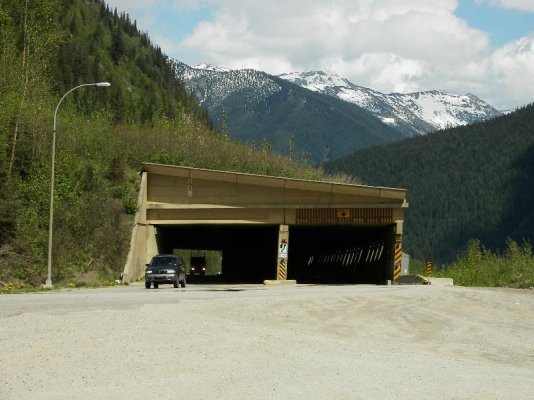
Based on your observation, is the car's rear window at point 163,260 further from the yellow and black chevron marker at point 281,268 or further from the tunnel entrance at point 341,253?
the tunnel entrance at point 341,253

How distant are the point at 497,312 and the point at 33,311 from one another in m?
15.3

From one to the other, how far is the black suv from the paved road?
14.9 metres

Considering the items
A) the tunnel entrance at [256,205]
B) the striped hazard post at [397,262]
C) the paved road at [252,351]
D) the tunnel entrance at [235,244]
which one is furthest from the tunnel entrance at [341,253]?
the paved road at [252,351]

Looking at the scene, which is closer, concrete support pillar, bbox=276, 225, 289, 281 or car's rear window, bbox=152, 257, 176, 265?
car's rear window, bbox=152, 257, 176, 265

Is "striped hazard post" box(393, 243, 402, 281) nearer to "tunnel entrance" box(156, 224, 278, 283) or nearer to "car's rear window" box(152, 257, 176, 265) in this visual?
"tunnel entrance" box(156, 224, 278, 283)

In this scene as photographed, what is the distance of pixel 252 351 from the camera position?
1465cm

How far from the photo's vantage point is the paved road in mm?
11564

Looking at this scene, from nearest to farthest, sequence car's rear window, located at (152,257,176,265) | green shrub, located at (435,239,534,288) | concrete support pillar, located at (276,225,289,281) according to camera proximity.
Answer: car's rear window, located at (152,257,176,265)
green shrub, located at (435,239,534,288)
concrete support pillar, located at (276,225,289,281)

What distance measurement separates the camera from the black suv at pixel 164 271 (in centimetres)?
4009

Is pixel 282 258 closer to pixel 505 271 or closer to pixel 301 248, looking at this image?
pixel 505 271

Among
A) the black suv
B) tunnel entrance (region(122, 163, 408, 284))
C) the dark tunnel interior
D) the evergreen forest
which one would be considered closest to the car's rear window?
the black suv

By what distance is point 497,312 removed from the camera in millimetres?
27391

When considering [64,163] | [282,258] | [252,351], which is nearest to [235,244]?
[282,258]

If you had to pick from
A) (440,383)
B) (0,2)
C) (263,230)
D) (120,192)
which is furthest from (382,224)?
(440,383)
